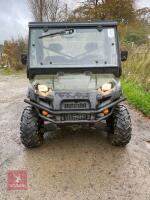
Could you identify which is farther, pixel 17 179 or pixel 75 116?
pixel 75 116

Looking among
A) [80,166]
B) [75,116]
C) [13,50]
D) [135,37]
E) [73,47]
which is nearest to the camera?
[80,166]

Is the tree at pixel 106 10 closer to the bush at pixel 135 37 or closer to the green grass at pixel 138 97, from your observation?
the bush at pixel 135 37

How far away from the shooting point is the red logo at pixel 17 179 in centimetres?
552

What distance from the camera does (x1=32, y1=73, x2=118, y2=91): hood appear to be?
21.3ft

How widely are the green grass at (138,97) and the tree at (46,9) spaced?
19.2 m

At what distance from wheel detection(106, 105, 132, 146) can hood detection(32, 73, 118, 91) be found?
0.50 meters

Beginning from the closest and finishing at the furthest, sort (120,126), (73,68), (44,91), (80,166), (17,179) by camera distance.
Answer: (17,179), (80,166), (44,91), (120,126), (73,68)

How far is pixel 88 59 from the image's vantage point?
708 centimetres

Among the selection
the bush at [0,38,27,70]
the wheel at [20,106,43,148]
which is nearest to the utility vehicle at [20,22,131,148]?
the wheel at [20,106,43,148]

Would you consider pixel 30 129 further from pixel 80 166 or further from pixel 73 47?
pixel 73 47

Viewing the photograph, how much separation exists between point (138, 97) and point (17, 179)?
5.74 meters

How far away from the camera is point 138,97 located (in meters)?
10.9

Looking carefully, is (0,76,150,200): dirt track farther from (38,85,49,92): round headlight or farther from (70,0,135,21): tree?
(70,0,135,21): tree

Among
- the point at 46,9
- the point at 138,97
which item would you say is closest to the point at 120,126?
the point at 138,97
